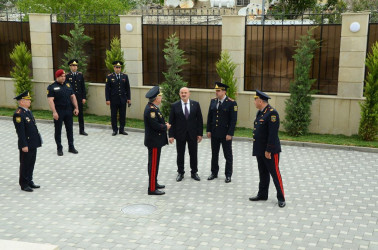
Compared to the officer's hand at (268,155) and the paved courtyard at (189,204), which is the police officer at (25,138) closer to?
the paved courtyard at (189,204)

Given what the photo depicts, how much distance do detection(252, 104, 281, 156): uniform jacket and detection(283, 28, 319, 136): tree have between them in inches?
199

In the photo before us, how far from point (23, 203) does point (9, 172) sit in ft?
6.82

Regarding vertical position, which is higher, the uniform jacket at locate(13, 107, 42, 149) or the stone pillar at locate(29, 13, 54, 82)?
the stone pillar at locate(29, 13, 54, 82)

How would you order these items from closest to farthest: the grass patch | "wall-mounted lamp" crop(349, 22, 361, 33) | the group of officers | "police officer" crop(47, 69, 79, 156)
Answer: the group of officers → "police officer" crop(47, 69, 79, 156) → the grass patch → "wall-mounted lamp" crop(349, 22, 361, 33)

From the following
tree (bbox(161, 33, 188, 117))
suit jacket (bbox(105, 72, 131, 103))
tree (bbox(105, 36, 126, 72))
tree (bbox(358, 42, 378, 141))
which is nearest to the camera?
tree (bbox(358, 42, 378, 141))

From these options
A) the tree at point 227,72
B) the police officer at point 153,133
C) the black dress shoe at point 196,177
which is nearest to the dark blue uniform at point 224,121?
the black dress shoe at point 196,177

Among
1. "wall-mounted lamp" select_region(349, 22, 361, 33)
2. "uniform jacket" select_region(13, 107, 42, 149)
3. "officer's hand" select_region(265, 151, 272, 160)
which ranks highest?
"wall-mounted lamp" select_region(349, 22, 361, 33)

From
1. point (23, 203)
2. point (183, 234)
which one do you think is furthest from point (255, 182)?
point (23, 203)

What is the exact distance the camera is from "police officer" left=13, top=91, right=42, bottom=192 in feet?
29.7

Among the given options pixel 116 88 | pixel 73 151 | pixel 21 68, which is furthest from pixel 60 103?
pixel 21 68

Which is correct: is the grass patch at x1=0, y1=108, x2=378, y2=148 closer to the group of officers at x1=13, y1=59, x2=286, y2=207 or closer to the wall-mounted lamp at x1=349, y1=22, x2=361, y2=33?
the wall-mounted lamp at x1=349, y1=22, x2=361, y2=33

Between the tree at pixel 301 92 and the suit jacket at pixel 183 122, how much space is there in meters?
4.44

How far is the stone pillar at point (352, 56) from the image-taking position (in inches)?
507

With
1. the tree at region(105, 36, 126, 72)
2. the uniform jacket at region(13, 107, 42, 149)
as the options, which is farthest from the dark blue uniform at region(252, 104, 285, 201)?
the tree at region(105, 36, 126, 72)
